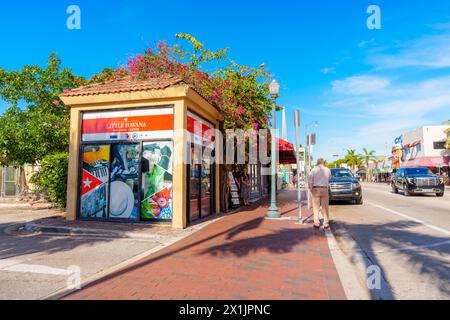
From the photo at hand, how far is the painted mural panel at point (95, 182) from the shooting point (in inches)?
352

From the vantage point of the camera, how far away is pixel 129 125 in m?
8.85

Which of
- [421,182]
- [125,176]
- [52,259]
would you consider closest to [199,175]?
[125,176]

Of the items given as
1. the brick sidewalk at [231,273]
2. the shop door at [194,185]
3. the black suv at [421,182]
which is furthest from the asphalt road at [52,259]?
the black suv at [421,182]

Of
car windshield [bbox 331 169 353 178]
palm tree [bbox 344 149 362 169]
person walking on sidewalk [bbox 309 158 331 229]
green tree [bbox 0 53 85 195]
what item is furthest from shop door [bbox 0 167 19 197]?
palm tree [bbox 344 149 362 169]

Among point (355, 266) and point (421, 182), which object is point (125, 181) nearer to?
point (355, 266)

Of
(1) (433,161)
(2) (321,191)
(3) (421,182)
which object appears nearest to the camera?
(2) (321,191)

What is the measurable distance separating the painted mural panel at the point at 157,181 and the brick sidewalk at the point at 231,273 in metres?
1.78

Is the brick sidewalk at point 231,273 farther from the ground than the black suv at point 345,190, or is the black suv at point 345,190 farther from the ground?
the black suv at point 345,190

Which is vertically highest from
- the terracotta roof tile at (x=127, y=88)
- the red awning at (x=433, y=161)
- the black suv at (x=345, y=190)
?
the terracotta roof tile at (x=127, y=88)

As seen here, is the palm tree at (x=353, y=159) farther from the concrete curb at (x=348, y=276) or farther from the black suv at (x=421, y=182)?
the concrete curb at (x=348, y=276)

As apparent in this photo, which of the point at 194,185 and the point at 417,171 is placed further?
the point at 417,171

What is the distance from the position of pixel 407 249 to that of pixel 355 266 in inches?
68.2

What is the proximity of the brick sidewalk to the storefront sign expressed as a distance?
324cm
